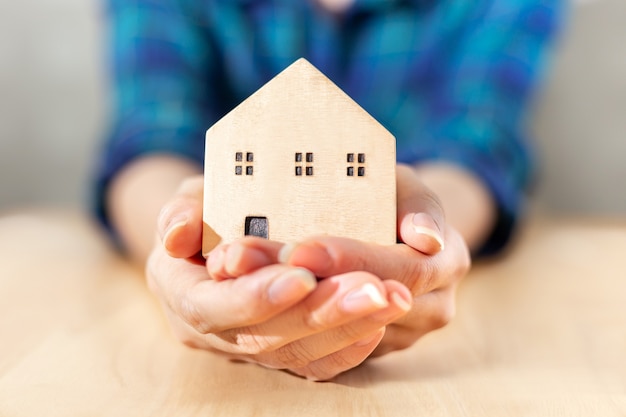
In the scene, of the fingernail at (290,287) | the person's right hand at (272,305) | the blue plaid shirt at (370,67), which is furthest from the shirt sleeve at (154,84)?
the fingernail at (290,287)

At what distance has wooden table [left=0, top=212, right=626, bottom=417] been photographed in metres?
0.61

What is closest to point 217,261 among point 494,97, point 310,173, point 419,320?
point 310,173

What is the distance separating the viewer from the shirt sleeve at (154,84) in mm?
1240

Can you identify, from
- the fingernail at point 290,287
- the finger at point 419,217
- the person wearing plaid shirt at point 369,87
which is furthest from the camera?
the person wearing plaid shirt at point 369,87

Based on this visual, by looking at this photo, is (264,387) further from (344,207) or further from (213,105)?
(213,105)

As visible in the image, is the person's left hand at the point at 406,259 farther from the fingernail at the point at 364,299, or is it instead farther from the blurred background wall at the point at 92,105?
the blurred background wall at the point at 92,105

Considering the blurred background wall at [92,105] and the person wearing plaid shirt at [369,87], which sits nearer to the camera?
the person wearing plaid shirt at [369,87]

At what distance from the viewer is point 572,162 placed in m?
1.84

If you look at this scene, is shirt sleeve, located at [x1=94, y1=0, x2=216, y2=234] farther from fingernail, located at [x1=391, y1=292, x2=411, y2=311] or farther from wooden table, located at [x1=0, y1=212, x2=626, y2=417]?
fingernail, located at [x1=391, y1=292, x2=411, y2=311]

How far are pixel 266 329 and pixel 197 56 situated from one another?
0.96 m

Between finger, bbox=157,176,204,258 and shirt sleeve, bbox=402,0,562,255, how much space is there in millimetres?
723

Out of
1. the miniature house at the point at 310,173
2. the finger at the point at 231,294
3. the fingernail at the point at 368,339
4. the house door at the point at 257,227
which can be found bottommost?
the fingernail at the point at 368,339

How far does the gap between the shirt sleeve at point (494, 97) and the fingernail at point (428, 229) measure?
672 mm

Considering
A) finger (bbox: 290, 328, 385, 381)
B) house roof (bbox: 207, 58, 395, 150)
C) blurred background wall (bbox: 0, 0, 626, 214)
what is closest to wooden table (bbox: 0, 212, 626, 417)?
finger (bbox: 290, 328, 385, 381)
